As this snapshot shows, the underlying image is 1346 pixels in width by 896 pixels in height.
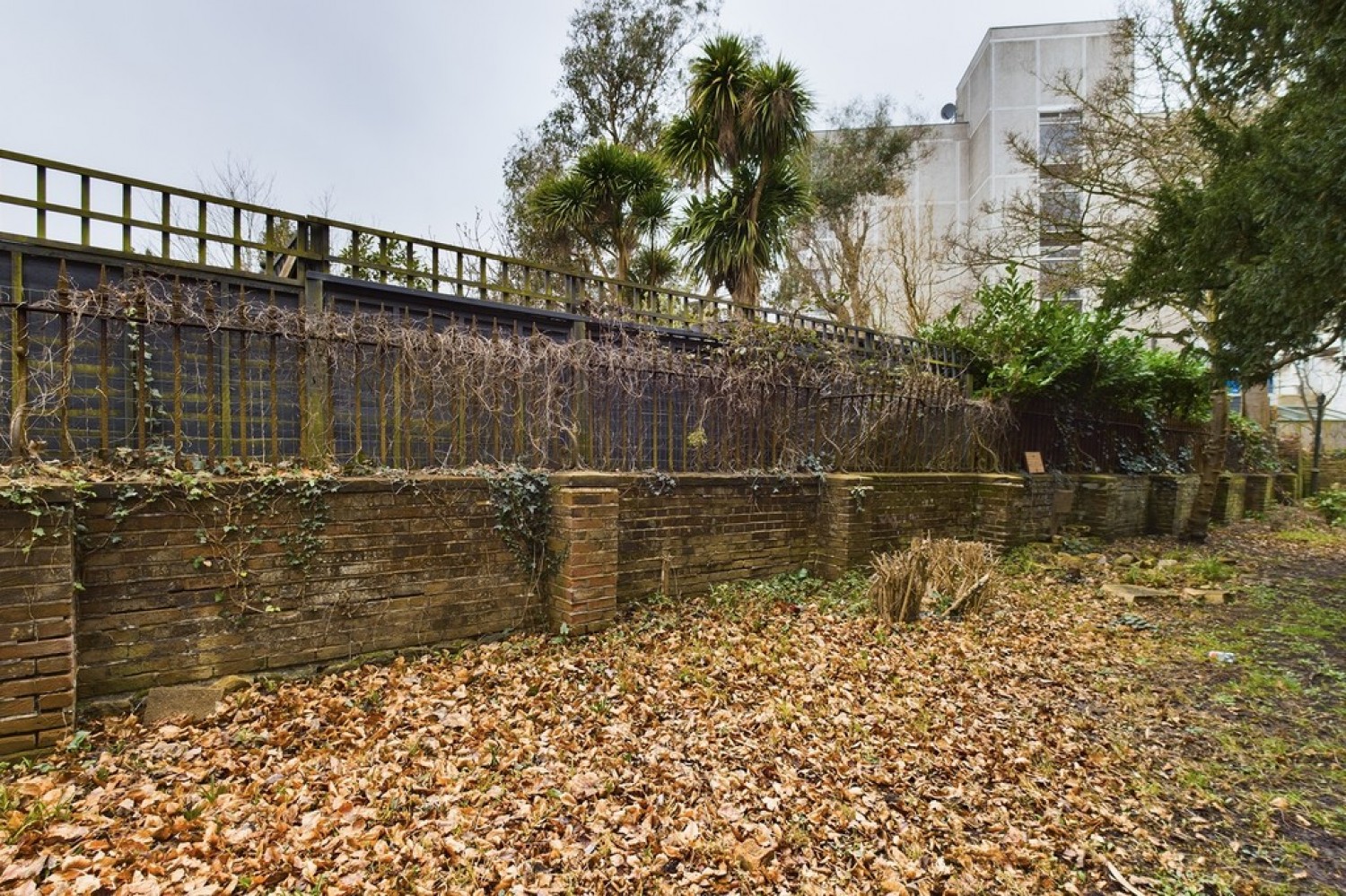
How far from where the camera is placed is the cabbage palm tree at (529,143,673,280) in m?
11.1

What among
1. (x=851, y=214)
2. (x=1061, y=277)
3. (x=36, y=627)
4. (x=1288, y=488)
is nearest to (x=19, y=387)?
(x=36, y=627)

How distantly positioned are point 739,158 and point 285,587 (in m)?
9.56

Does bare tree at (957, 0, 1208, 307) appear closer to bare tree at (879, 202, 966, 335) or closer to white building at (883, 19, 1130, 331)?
bare tree at (879, 202, 966, 335)

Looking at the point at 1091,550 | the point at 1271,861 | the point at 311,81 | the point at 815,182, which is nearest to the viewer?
the point at 1271,861

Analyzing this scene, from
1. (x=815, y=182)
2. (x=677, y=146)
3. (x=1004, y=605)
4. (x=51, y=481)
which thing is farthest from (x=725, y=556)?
(x=815, y=182)

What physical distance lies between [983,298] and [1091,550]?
4239 millimetres

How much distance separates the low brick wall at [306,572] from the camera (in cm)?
274

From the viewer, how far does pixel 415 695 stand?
3393 millimetres

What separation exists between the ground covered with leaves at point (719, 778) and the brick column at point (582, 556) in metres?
0.23

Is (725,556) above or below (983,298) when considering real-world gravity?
below

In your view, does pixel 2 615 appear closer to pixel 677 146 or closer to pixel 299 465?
pixel 299 465

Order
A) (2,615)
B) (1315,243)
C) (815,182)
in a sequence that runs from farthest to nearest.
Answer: (815,182)
(1315,243)
(2,615)

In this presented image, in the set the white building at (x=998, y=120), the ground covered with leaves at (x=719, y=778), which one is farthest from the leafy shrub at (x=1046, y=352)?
the white building at (x=998, y=120)

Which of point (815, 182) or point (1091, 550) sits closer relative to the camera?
point (1091, 550)
